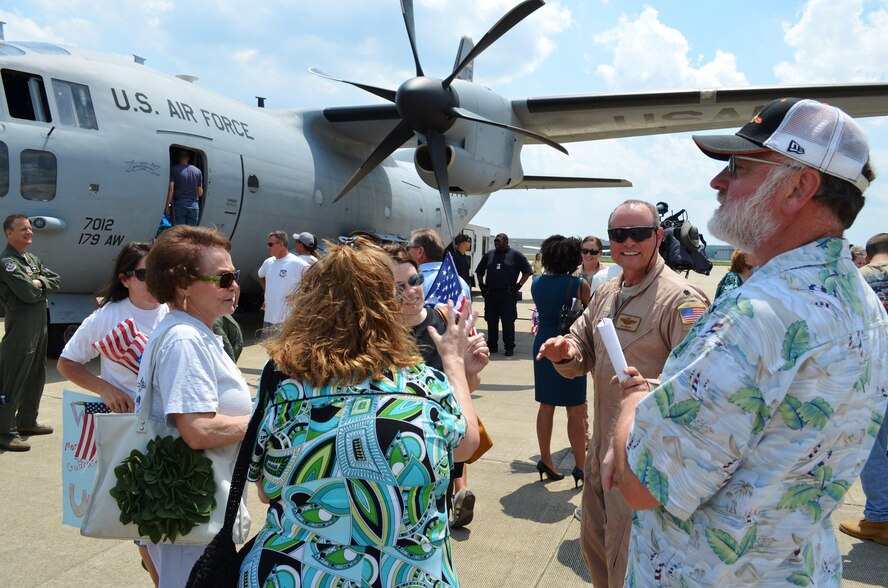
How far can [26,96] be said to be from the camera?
7711mm

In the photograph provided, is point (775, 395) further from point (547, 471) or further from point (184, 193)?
point (184, 193)

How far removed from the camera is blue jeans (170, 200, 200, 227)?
29.7 feet

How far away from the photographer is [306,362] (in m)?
1.69

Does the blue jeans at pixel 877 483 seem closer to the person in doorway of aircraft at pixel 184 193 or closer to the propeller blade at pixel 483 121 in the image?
the propeller blade at pixel 483 121

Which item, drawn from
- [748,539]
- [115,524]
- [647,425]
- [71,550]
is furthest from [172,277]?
[71,550]

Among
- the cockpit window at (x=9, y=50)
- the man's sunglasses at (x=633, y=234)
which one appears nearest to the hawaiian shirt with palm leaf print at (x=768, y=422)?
the man's sunglasses at (x=633, y=234)

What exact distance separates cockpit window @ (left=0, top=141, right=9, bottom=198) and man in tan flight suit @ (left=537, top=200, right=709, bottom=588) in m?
6.96

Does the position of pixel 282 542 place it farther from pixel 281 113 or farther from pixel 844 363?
pixel 281 113

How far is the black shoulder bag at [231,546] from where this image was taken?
167 cm

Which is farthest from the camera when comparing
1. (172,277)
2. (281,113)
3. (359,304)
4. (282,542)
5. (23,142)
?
(281,113)

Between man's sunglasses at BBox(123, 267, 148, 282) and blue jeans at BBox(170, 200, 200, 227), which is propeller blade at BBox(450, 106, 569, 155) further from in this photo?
man's sunglasses at BBox(123, 267, 148, 282)

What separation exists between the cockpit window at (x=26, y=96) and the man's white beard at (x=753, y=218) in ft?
27.5

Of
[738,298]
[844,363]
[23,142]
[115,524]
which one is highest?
[23,142]

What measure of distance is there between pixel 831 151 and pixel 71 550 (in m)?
4.02
